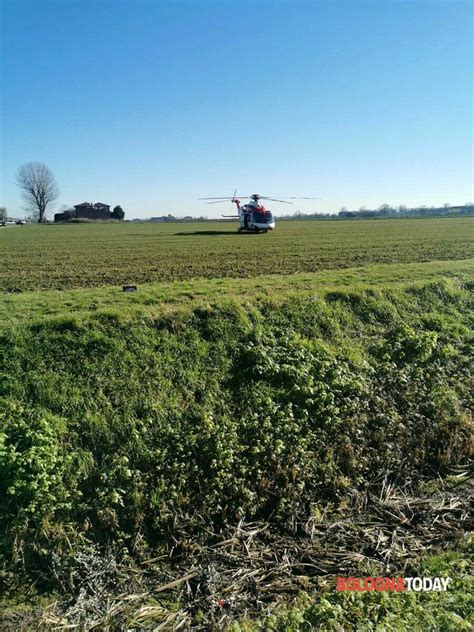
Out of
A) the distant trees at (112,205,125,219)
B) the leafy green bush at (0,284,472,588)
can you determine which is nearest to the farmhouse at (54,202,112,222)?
the distant trees at (112,205,125,219)

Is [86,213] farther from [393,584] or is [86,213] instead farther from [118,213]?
[393,584]

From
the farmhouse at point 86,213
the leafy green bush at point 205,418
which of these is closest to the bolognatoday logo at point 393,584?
the leafy green bush at point 205,418

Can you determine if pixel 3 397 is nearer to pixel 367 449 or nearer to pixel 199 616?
pixel 199 616

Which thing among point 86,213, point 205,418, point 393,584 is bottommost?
point 393,584

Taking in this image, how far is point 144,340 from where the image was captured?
8547 mm

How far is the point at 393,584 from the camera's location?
5.24m

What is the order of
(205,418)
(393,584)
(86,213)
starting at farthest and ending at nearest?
1. (86,213)
2. (205,418)
3. (393,584)

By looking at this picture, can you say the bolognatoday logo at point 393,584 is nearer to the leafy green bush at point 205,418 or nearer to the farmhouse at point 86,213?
the leafy green bush at point 205,418

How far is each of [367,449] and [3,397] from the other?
6133 millimetres

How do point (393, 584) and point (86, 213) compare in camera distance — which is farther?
point (86, 213)

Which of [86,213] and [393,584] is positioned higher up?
[86,213]

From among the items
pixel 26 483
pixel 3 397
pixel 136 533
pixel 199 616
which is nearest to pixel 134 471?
pixel 136 533

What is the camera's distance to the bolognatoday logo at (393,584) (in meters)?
5.07

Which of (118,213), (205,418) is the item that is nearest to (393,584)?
(205,418)
